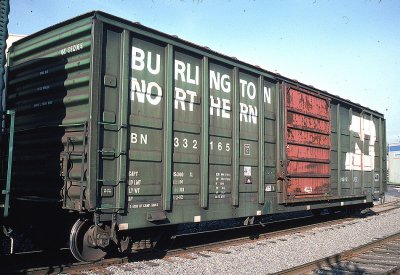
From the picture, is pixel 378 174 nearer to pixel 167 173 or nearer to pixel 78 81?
pixel 167 173

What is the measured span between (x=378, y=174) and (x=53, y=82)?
13.0 m

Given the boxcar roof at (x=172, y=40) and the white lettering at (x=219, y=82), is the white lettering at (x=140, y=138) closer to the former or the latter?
the boxcar roof at (x=172, y=40)

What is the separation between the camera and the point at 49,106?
655 centimetres

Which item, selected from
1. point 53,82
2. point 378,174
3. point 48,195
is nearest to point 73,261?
point 48,195

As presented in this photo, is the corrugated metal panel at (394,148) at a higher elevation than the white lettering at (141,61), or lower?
higher

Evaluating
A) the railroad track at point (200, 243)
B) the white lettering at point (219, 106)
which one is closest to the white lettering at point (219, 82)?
the white lettering at point (219, 106)

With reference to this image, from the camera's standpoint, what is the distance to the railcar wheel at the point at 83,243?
5695 mm

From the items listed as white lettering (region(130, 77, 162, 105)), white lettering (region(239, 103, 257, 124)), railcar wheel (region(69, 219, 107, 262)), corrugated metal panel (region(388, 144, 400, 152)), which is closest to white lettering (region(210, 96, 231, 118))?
white lettering (region(239, 103, 257, 124))

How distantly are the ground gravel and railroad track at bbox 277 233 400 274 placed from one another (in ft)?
1.53

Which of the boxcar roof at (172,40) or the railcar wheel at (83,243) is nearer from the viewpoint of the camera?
the railcar wheel at (83,243)

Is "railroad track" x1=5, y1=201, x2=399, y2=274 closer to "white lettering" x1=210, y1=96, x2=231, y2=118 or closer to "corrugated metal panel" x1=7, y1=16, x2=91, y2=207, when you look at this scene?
"corrugated metal panel" x1=7, y1=16, x2=91, y2=207

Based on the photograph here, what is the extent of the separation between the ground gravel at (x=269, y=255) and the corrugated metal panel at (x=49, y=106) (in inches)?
74.2

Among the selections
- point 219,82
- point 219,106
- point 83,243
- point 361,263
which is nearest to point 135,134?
point 83,243

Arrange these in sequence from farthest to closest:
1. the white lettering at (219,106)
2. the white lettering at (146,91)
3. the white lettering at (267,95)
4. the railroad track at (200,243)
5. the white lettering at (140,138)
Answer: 1. the white lettering at (267,95)
2. the white lettering at (219,106)
3. the white lettering at (146,91)
4. the white lettering at (140,138)
5. the railroad track at (200,243)
